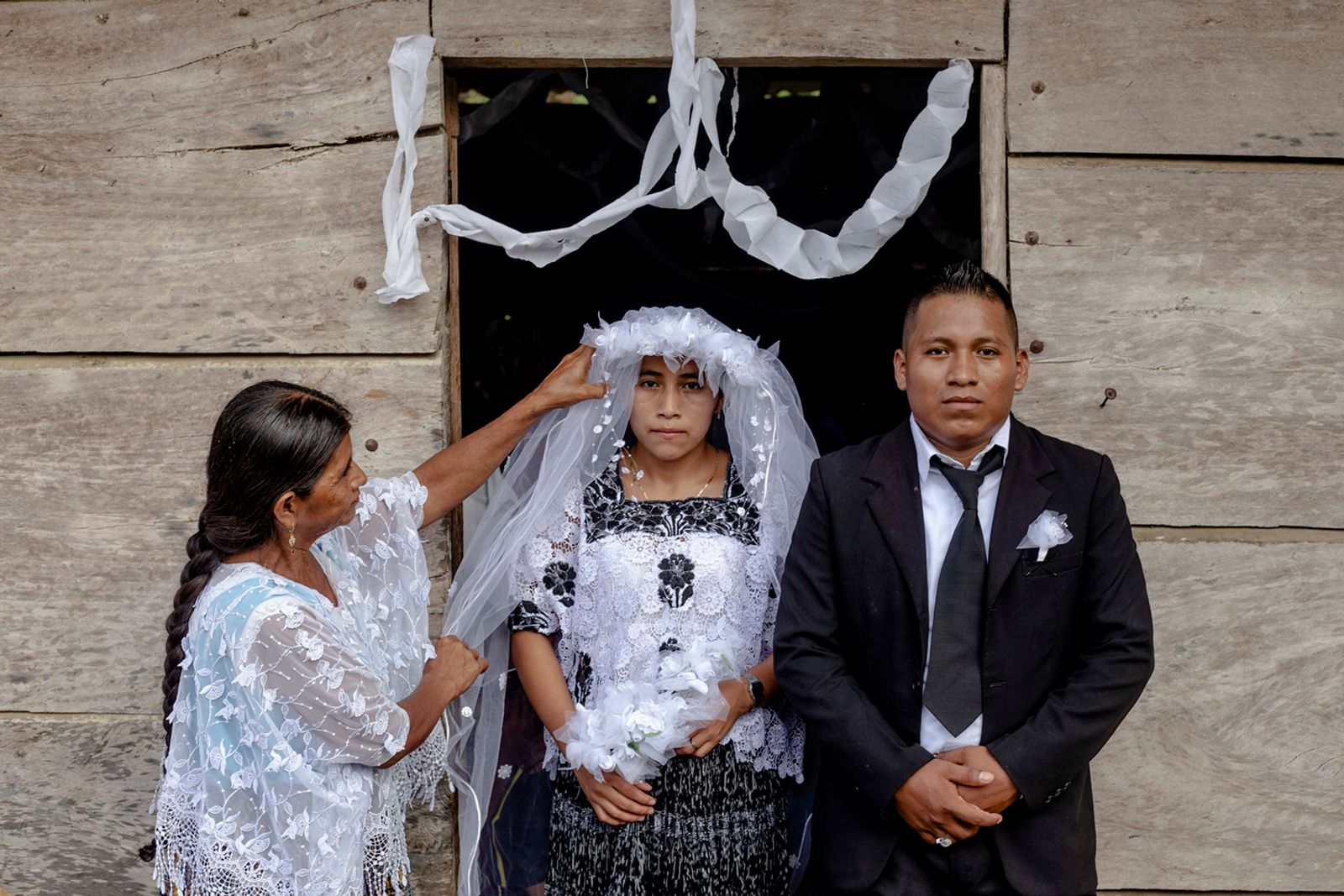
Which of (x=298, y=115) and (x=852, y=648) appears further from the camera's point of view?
(x=298, y=115)

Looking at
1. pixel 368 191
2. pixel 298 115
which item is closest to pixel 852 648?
pixel 368 191

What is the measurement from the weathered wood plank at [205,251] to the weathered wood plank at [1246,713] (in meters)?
1.83

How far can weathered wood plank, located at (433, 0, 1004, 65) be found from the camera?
271 cm

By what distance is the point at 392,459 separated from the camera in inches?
109

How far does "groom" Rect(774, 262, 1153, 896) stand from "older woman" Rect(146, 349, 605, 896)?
79cm

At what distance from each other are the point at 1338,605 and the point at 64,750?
9.72 ft

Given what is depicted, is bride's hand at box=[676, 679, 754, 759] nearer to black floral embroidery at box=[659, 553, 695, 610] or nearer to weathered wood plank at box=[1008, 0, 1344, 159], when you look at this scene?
black floral embroidery at box=[659, 553, 695, 610]

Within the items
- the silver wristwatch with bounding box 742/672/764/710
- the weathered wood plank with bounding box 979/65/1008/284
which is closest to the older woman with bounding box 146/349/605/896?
the silver wristwatch with bounding box 742/672/764/710

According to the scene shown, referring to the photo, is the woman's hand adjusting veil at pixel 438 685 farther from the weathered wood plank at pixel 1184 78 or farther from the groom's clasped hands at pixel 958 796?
the weathered wood plank at pixel 1184 78

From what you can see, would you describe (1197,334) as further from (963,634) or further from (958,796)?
(958,796)

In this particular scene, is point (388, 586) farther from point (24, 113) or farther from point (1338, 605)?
point (1338, 605)

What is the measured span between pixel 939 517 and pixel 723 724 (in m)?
0.64

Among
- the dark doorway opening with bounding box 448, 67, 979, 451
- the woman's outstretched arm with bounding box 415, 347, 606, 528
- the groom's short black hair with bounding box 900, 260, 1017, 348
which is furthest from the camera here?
the dark doorway opening with bounding box 448, 67, 979, 451

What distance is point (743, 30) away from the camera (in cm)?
272
